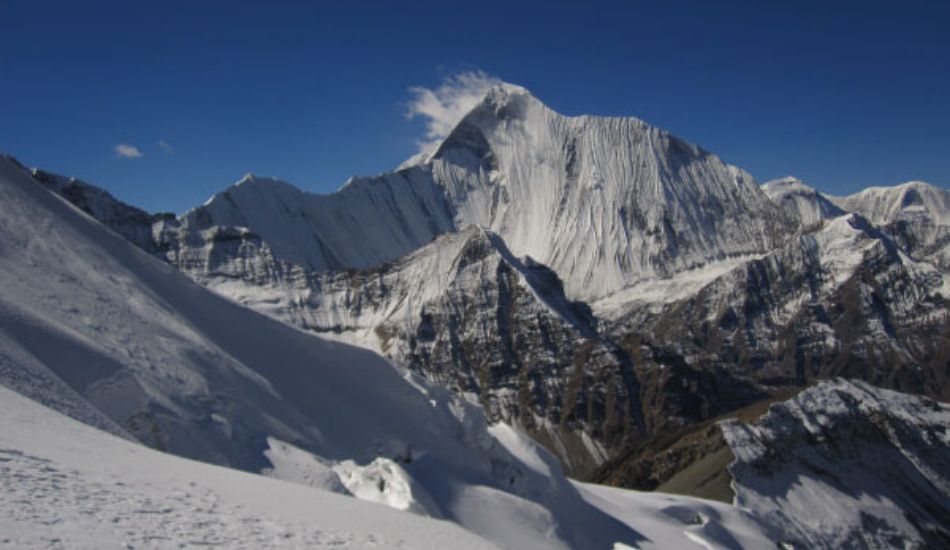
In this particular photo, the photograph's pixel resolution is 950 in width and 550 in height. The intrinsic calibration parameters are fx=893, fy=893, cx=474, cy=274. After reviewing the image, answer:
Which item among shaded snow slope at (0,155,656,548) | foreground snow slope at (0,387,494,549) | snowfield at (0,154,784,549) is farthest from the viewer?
shaded snow slope at (0,155,656,548)

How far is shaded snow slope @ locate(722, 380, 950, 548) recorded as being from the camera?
13400 cm

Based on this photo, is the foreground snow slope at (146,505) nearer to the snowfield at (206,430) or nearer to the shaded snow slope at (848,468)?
the snowfield at (206,430)

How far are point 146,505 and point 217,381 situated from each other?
99.4 feet

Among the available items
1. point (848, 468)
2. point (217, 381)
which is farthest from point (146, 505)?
point (848, 468)

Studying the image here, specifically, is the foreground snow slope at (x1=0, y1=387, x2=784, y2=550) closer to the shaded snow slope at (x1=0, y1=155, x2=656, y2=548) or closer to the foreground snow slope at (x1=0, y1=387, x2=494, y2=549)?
the foreground snow slope at (x1=0, y1=387, x2=494, y2=549)

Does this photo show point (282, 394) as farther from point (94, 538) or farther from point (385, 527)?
point (94, 538)

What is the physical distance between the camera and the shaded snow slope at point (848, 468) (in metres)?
134

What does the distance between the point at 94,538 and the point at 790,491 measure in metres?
138

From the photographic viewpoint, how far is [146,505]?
20609 mm

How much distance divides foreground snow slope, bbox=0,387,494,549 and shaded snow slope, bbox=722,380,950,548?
104053 mm

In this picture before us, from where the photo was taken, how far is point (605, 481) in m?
172

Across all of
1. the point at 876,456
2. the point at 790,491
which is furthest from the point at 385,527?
the point at 876,456

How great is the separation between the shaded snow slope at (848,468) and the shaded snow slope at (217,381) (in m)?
70.9

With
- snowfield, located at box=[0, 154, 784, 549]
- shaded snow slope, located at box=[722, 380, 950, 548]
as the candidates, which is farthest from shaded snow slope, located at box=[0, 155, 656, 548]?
shaded snow slope, located at box=[722, 380, 950, 548]
